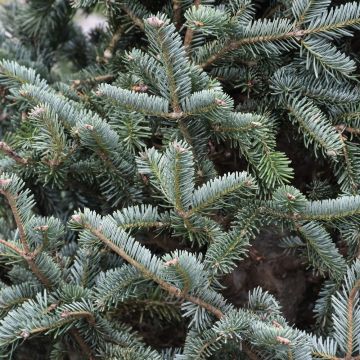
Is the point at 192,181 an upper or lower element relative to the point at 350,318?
upper

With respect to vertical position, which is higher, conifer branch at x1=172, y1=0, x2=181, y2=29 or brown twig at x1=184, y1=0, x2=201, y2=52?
conifer branch at x1=172, y1=0, x2=181, y2=29

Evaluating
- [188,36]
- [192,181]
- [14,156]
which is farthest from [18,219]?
[188,36]

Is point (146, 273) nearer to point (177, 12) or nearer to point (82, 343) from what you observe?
point (82, 343)

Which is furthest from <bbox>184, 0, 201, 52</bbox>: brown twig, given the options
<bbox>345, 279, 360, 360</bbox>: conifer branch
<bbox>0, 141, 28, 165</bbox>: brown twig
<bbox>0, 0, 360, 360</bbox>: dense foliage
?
<bbox>345, 279, 360, 360</bbox>: conifer branch

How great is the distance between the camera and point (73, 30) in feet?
4.93

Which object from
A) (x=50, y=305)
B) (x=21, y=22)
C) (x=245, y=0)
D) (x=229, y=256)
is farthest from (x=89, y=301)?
(x=21, y=22)

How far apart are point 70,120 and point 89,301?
306mm

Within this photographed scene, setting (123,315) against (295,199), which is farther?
(123,315)

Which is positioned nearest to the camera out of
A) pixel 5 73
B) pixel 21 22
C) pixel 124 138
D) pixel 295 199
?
pixel 295 199

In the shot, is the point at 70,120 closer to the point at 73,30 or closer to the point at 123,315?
the point at 123,315

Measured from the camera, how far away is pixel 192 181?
0.86m

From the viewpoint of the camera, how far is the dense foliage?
0.83 meters

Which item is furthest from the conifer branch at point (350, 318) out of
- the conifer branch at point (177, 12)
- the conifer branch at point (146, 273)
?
the conifer branch at point (177, 12)

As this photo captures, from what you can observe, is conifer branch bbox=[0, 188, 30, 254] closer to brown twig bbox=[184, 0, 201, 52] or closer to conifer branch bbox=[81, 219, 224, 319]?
conifer branch bbox=[81, 219, 224, 319]
